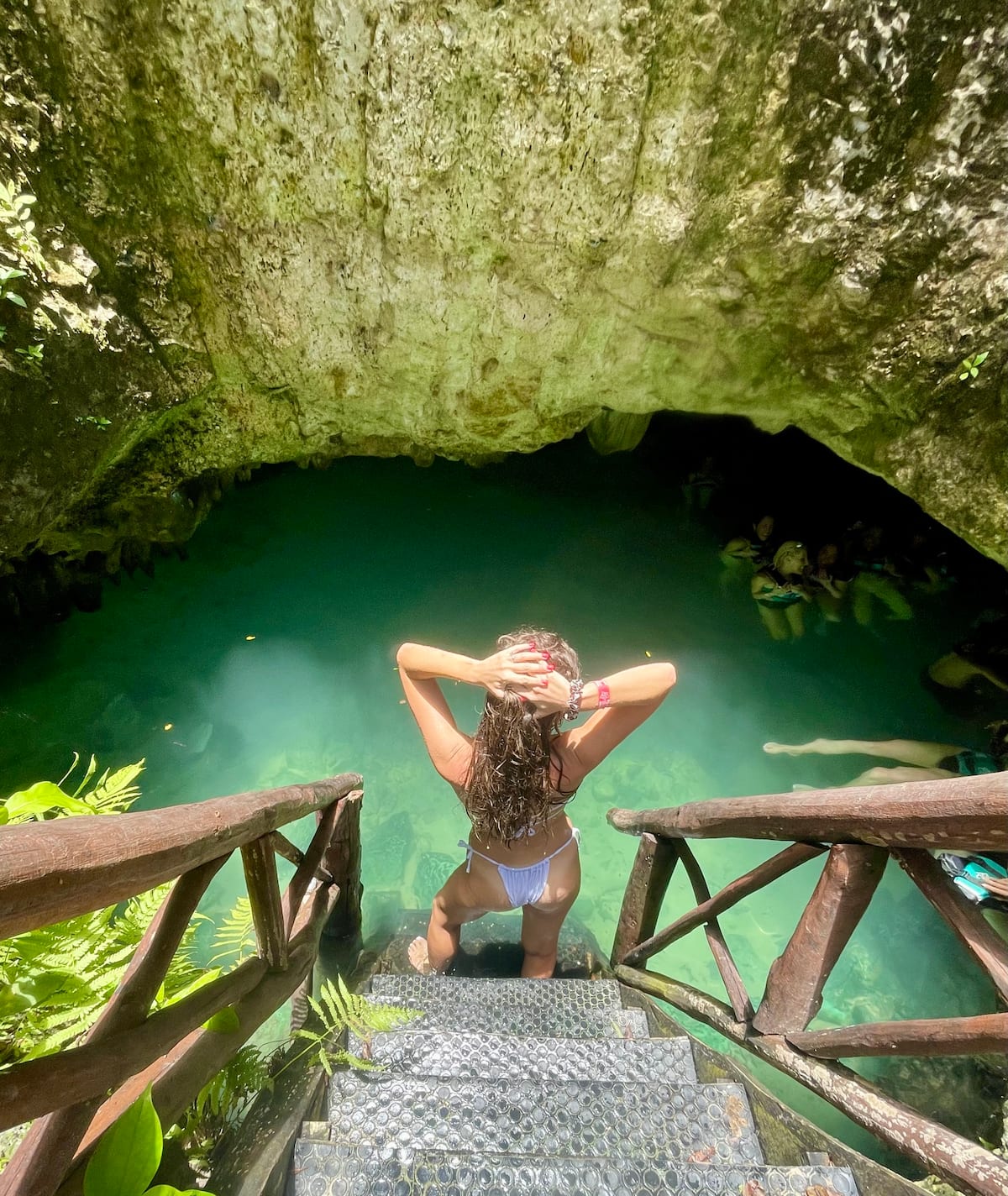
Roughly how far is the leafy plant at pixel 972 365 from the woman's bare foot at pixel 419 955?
4.35 meters

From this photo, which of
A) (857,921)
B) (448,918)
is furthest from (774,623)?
(857,921)

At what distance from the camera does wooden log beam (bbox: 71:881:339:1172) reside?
3.54 feet

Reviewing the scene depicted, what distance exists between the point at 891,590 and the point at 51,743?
26.9 ft

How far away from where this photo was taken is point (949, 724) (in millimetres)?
5031

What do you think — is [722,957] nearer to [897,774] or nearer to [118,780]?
[118,780]

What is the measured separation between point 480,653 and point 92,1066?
478cm

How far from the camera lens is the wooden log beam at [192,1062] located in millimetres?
1079

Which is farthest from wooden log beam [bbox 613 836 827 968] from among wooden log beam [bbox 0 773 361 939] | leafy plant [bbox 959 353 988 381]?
leafy plant [bbox 959 353 988 381]

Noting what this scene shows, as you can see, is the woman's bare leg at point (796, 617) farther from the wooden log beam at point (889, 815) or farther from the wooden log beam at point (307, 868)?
the wooden log beam at point (307, 868)

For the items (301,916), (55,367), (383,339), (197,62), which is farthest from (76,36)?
(301,916)

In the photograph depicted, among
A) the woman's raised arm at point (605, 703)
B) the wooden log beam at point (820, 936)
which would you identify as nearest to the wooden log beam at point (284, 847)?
the woman's raised arm at point (605, 703)

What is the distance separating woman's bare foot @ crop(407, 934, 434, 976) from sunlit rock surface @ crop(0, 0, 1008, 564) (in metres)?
3.19

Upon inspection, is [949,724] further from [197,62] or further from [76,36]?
[76,36]

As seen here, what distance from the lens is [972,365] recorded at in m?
2.93
